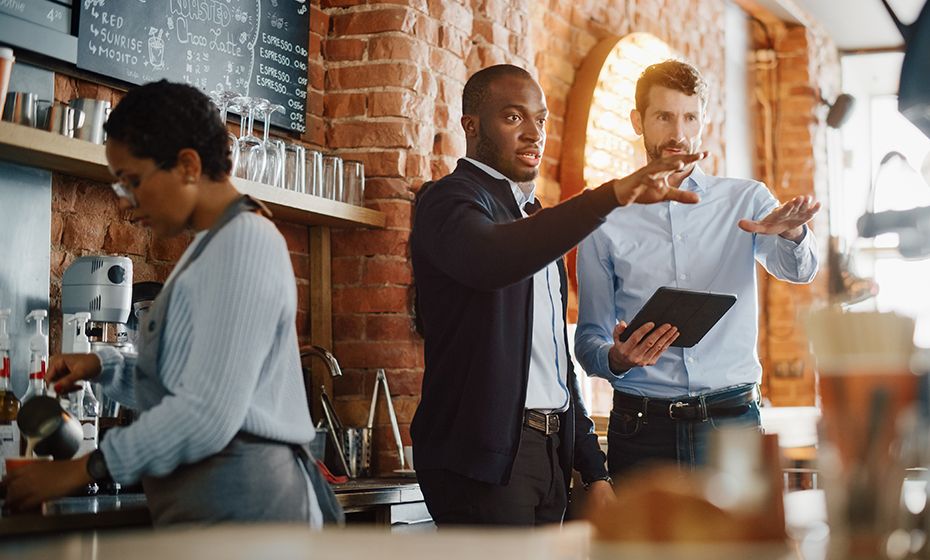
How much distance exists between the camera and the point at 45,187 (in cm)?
263

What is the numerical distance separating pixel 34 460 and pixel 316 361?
5.53ft

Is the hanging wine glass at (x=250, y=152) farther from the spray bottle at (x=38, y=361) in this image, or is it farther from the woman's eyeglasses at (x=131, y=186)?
the woman's eyeglasses at (x=131, y=186)

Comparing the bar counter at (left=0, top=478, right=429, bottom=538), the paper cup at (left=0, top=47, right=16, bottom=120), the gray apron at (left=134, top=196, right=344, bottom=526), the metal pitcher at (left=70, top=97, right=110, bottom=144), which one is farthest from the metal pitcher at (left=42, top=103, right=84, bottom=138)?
the gray apron at (left=134, top=196, right=344, bottom=526)

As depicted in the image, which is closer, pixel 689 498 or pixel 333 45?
pixel 689 498

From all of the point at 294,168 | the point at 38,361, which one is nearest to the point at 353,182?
the point at 294,168

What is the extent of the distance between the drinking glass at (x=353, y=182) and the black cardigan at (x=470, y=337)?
42.5 inches

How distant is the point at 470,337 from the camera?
217cm

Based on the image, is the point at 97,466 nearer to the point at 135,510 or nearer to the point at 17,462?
the point at 17,462

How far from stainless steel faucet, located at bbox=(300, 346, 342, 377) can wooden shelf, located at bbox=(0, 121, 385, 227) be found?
374mm

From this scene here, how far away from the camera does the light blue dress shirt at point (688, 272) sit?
2.51m

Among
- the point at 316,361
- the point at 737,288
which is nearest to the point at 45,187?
the point at 316,361

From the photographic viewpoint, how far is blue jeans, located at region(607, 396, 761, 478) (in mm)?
2418

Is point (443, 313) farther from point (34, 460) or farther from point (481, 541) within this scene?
point (481, 541)

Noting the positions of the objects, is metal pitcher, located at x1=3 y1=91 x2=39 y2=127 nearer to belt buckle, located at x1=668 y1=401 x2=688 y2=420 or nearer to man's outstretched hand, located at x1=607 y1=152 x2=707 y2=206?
man's outstretched hand, located at x1=607 y1=152 x2=707 y2=206
